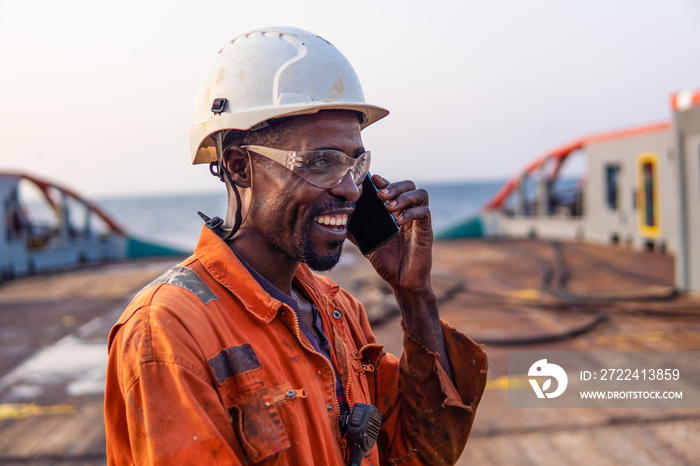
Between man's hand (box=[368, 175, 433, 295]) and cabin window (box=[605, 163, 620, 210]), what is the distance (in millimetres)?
15126

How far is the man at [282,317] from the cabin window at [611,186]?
595 inches

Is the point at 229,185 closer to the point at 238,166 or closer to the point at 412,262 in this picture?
the point at 238,166

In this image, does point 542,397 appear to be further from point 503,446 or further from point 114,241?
point 114,241

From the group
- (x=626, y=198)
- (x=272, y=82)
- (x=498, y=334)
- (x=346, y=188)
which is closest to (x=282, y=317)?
(x=346, y=188)

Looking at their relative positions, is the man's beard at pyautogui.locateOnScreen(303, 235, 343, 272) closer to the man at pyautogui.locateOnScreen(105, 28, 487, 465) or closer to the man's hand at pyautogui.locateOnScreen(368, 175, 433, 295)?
the man at pyautogui.locateOnScreen(105, 28, 487, 465)

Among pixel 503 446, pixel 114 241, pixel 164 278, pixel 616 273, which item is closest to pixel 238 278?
pixel 164 278

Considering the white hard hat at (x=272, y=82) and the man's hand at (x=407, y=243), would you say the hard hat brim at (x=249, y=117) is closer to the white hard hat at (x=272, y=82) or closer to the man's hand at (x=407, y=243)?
the white hard hat at (x=272, y=82)

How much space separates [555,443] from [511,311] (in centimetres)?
417

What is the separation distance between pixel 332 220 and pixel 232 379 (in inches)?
24.9

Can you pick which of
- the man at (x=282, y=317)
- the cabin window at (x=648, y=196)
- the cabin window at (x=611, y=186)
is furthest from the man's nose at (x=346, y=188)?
the cabin window at (x=611, y=186)

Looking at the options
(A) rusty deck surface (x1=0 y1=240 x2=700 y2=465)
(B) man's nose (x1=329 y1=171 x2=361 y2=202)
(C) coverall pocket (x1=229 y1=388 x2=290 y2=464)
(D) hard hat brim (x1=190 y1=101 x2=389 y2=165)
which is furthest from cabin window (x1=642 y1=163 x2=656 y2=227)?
(C) coverall pocket (x1=229 y1=388 x2=290 y2=464)

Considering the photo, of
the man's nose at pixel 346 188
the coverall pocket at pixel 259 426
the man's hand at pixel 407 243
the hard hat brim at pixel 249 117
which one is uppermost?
the hard hat brim at pixel 249 117

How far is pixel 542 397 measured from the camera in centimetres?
486

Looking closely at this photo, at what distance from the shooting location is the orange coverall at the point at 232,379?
127 cm
